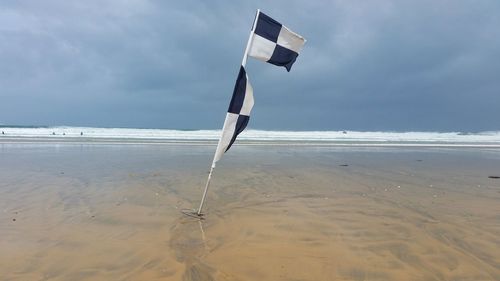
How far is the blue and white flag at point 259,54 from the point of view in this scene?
543 cm

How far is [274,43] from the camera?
218 inches

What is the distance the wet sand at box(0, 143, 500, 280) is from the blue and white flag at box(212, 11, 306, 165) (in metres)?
1.59

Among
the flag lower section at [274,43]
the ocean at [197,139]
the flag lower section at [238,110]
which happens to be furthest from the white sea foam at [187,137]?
the flag lower section at [274,43]

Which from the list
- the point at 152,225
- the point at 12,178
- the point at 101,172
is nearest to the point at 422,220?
the point at 152,225

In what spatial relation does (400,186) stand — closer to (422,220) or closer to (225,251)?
(422,220)

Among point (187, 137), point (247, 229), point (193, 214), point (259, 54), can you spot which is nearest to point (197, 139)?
point (187, 137)

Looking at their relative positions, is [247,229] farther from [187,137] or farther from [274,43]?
[187,137]

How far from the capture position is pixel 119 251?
160 inches

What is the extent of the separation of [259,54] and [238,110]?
3.20ft

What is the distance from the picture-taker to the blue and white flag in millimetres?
5430

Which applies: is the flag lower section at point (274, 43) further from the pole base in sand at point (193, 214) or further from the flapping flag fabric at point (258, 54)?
the pole base in sand at point (193, 214)

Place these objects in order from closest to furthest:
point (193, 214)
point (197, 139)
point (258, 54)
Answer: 1. point (258, 54)
2. point (193, 214)
3. point (197, 139)

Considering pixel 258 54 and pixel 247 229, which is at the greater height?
pixel 258 54

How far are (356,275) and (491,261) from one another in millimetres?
1678
